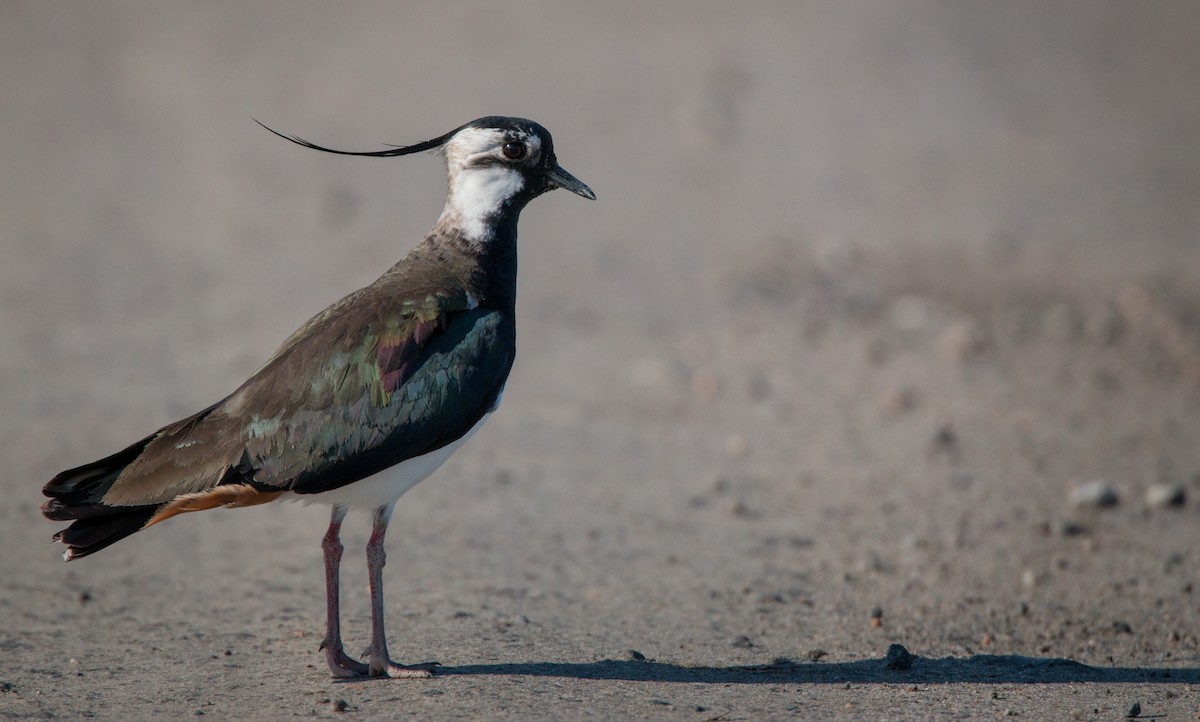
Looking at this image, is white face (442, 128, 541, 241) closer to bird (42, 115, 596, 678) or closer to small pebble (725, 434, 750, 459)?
bird (42, 115, 596, 678)

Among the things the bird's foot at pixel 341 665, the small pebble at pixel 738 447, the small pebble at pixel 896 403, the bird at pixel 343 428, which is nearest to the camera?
the bird at pixel 343 428

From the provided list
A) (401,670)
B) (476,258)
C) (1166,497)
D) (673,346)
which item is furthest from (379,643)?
(673,346)

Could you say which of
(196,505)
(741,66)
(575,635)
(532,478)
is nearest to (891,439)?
(532,478)

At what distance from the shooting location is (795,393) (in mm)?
10203

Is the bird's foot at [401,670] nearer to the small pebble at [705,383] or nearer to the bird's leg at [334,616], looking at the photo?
the bird's leg at [334,616]

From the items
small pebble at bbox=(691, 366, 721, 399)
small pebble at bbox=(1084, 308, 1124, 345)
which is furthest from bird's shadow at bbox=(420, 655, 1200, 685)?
small pebble at bbox=(1084, 308, 1124, 345)

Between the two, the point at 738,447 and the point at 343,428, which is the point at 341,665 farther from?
the point at 738,447

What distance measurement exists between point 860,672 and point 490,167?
2.96 metres

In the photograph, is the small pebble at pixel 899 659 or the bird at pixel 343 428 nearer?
the bird at pixel 343 428

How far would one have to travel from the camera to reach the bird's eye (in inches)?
247

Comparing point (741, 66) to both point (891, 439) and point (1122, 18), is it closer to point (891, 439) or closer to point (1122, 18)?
point (1122, 18)

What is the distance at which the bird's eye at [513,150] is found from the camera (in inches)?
247

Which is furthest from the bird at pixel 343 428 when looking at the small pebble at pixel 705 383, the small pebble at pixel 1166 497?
the small pebble at pixel 1166 497

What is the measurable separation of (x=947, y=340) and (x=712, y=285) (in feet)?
7.47
